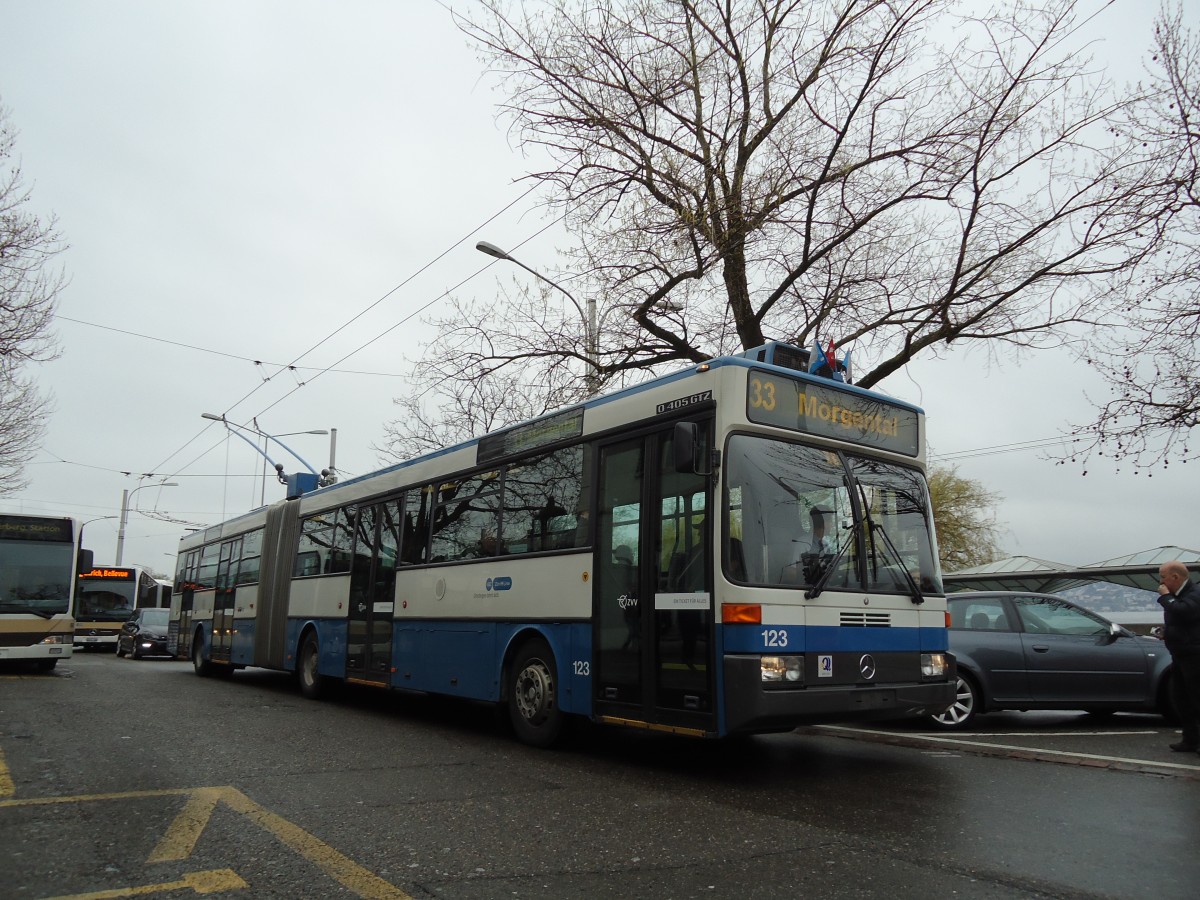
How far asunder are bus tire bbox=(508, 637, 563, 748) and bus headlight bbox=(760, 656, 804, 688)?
2.43 metres

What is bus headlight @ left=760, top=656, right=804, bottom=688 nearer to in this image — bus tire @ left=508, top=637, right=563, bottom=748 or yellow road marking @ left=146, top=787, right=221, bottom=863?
bus tire @ left=508, top=637, right=563, bottom=748

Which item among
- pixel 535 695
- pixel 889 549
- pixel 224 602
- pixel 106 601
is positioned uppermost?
pixel 889 549

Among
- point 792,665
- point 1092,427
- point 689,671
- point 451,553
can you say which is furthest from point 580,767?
point 1092,427

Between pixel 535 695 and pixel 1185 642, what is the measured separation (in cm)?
559

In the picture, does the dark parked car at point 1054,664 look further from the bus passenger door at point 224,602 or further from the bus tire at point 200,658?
the bus tire at point 200,658

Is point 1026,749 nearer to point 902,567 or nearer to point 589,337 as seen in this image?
point 902,567

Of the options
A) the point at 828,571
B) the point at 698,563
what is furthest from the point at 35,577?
the point at 828,571

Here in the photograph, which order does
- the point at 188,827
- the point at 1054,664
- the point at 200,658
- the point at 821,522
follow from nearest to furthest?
the point at 188,827, the point at 821,522, the point at 1054,664, the point at 200,658

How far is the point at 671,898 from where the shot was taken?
412 cm

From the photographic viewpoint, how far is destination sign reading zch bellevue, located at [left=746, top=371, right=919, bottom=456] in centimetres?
709

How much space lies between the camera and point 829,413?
7.53 metres

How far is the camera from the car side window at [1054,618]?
9812 mm

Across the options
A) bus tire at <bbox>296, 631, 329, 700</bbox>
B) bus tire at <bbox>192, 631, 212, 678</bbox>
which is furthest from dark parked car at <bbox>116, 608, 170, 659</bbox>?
bus tire at <bbox>296, 631, 329, 700</bbox>

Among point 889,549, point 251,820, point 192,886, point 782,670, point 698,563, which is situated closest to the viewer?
point 192,886
